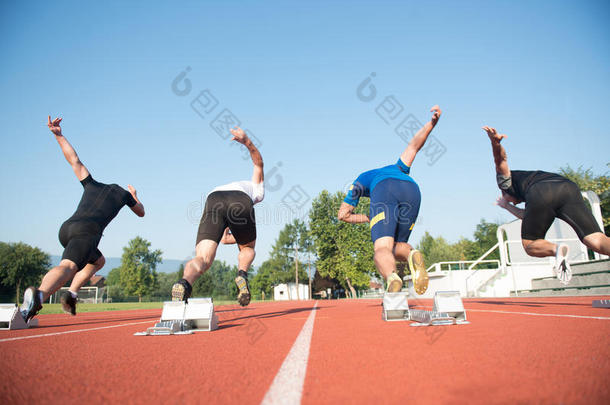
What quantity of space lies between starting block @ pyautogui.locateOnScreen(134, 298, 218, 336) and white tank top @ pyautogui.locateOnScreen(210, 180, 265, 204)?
4.52ft

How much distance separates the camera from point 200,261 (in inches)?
150

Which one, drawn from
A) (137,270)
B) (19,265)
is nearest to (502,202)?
(19,265)

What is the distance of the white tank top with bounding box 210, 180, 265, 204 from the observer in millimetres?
4442

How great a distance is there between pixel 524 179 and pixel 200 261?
14.0 feet

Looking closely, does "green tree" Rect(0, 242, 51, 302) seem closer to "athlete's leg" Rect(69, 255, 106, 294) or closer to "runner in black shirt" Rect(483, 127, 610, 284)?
"athlete's leg" Rect(69, 255, 106, 294)

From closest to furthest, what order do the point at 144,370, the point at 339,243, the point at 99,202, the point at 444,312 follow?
the point at 144,370
the point at 444,312
the point at 99,202
the point at 339,243

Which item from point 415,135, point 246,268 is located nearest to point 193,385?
point 246,268

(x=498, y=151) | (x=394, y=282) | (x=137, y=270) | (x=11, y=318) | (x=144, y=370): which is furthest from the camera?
(x=137, y=270)

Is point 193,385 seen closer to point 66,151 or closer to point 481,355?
point 481,355

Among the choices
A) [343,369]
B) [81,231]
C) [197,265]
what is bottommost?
[343,369]

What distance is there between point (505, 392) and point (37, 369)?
6.48 ft

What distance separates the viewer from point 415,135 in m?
4.75

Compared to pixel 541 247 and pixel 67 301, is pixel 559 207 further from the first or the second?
pixel 67 301

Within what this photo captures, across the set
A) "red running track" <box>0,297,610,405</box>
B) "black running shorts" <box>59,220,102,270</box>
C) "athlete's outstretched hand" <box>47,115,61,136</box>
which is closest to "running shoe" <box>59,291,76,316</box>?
"black running shorts" <box>59,220,102,270</box>
